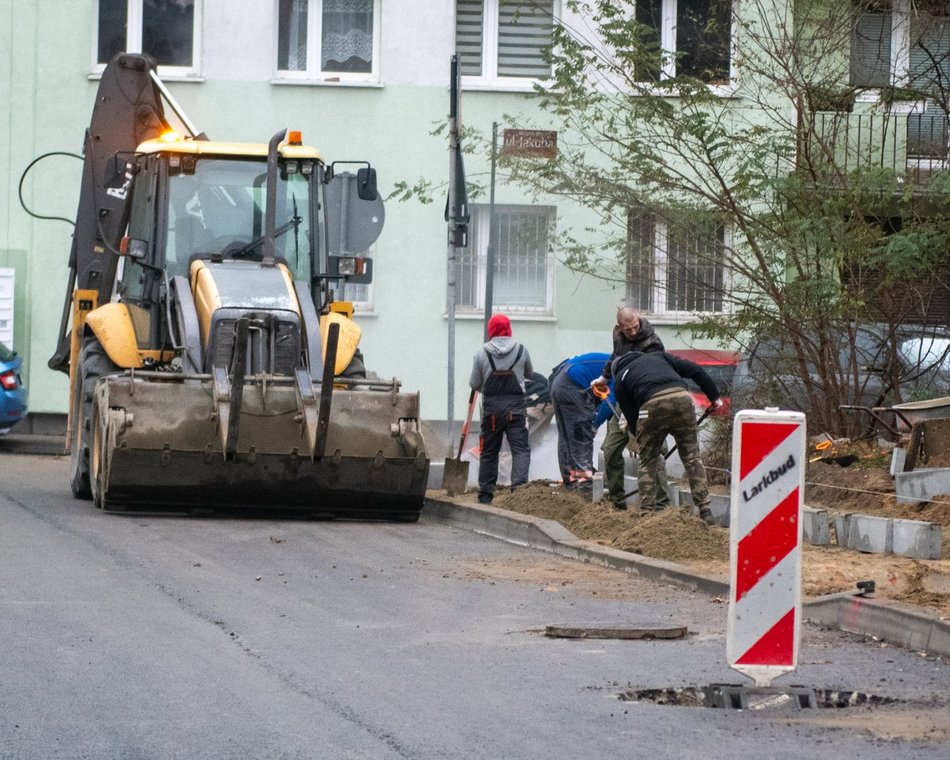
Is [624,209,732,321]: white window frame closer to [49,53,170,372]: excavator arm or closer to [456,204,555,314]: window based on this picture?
A: [49,53,170,372]: excavator arm

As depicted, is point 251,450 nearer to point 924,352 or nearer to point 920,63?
point 924,352

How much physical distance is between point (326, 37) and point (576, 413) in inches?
456

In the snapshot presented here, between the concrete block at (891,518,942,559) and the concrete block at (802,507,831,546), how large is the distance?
75 cm

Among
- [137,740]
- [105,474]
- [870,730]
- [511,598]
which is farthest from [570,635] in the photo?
[105,474]

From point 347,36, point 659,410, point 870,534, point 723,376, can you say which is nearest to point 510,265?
point 347,36

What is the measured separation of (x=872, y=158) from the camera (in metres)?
16.4

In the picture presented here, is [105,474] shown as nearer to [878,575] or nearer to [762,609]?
[878,575]

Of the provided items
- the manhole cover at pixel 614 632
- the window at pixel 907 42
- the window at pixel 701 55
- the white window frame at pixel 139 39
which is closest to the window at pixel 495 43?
the white window frame at pixel 139 39

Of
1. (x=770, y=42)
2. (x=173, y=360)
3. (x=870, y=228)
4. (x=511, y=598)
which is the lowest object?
(x=511, y=598)

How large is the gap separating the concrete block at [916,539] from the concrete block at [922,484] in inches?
65.1

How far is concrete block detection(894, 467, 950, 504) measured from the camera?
13.4 m

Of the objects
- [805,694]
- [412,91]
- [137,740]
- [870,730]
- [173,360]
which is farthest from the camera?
[412,91]

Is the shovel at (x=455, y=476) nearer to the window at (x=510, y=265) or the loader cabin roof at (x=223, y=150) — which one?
the loader cabin roof at (x=223, y=150)

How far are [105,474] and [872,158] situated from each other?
23.8 feet
